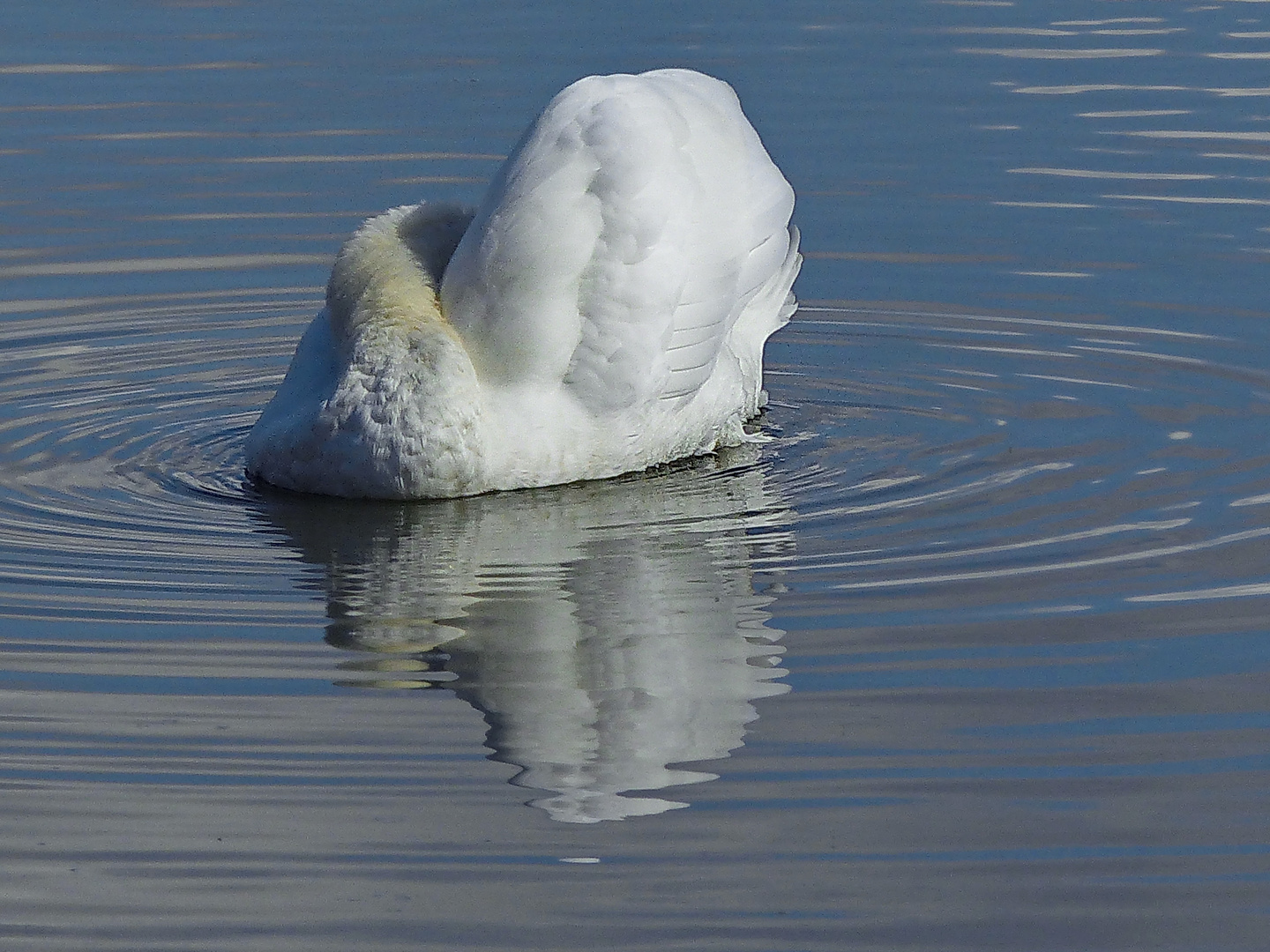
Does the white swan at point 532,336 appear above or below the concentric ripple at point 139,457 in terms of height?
above

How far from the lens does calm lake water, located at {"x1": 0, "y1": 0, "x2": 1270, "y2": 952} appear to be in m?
5.63

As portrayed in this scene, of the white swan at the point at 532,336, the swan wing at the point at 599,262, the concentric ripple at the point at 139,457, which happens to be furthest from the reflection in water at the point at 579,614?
the swan wing at the point at 599,262

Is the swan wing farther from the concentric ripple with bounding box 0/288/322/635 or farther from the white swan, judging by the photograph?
the concentric ripple with bounding box 0/288/322/635

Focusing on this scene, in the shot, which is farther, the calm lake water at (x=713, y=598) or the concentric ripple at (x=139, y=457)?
the concentric ripple at (x=139, y=457)

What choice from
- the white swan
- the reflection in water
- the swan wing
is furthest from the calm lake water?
the swan wing

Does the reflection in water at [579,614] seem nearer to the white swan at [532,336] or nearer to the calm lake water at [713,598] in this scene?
the calm lake water at [713,598]

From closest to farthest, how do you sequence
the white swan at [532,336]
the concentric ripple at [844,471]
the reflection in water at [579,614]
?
1. the reflection in water at [579,614]
2. the concentric ripple at [844,471]
3. the white swan at [532,336]

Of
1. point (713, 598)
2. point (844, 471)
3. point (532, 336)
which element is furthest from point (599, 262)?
point (713, 598)

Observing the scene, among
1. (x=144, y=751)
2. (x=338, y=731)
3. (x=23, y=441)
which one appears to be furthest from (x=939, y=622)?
(x=23, y=441)

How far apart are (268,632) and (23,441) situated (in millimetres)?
2580

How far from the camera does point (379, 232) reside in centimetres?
951

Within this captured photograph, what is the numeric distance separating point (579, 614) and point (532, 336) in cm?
160

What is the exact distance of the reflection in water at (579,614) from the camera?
646cm

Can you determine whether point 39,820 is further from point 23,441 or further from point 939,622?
point 23,441
